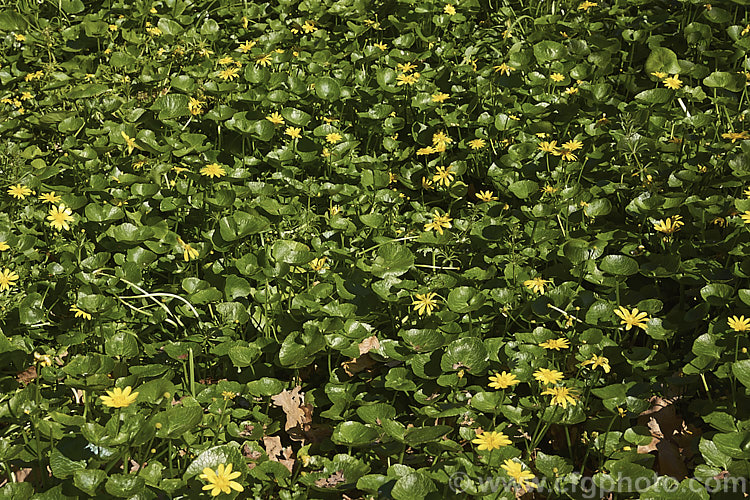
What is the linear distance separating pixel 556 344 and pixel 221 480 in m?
1.03

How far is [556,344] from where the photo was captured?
2158mm

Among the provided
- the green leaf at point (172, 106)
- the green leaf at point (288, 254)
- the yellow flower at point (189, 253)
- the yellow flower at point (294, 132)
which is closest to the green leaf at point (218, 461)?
the green leaf at point (288, 254)

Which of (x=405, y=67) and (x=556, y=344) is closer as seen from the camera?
(x=556, y=344)

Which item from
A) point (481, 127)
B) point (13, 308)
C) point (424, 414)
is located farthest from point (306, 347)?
point (481, 127)

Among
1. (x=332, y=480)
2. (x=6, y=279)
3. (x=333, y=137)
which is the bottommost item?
(x=332, y=480)

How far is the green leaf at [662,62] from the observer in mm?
3508

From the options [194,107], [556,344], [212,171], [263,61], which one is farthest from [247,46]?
[556,344]

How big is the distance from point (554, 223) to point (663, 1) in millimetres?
2085

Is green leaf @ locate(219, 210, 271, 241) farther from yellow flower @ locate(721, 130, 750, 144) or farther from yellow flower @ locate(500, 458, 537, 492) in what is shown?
yellow flower @ locate(721, 130, 750, 144)

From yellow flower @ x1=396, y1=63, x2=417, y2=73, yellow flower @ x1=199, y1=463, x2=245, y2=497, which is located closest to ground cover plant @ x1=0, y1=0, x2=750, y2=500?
yellow flower @ x1=199, y1=463, x2=245, y2=497

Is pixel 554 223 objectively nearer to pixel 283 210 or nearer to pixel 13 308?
pixel 283 210

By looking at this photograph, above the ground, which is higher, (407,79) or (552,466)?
(407,79)

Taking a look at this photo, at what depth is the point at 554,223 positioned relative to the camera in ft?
9.05

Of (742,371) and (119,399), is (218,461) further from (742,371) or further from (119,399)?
(742,371)
